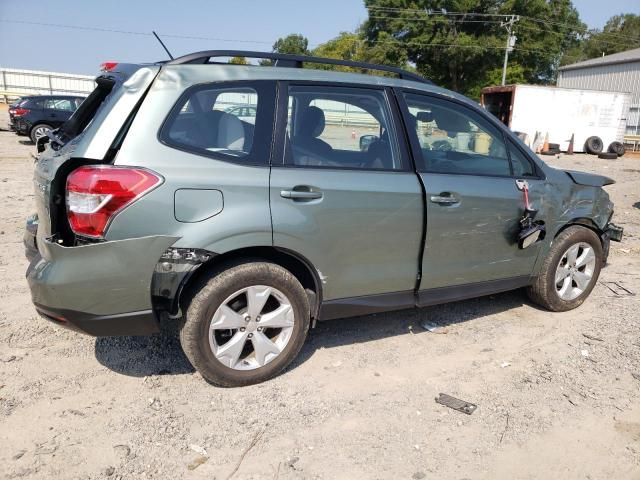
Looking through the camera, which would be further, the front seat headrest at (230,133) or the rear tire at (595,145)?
the rear tire at (595,145)

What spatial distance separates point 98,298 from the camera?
2.67m

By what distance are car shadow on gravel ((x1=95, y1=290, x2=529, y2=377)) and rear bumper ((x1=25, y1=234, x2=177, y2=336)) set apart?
0.30 meters

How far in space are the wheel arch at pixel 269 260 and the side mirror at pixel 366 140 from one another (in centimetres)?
89

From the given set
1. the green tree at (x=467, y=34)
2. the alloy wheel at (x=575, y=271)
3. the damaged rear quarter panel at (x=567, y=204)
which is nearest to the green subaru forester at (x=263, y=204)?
the damaged rear quarter panel at (x=567, y=204)

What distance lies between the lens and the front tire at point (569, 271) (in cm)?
423

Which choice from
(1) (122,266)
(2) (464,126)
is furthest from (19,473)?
(2) (464,126)

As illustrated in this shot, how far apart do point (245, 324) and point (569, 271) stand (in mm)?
2957

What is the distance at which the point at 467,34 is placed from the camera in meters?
42.7

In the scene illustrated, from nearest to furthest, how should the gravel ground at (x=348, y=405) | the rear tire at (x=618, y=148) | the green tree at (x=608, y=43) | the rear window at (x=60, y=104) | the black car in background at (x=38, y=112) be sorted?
the gravel ground at (x=348, y=405)
the black car in background at (x=38, y=112)
the rear window at (x=60, y=104)
the rear tire at (x=618, y=148)
the green tree at (x=608, y=43)

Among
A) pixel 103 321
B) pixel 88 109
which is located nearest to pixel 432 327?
pixel 103 321

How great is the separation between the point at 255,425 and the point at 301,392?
417 millimetres

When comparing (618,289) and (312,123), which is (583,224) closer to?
(618,289)

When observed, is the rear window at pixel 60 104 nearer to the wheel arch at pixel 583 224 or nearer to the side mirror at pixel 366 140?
the side mirror at pixel 366 140

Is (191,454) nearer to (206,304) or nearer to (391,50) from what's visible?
(206,304)
